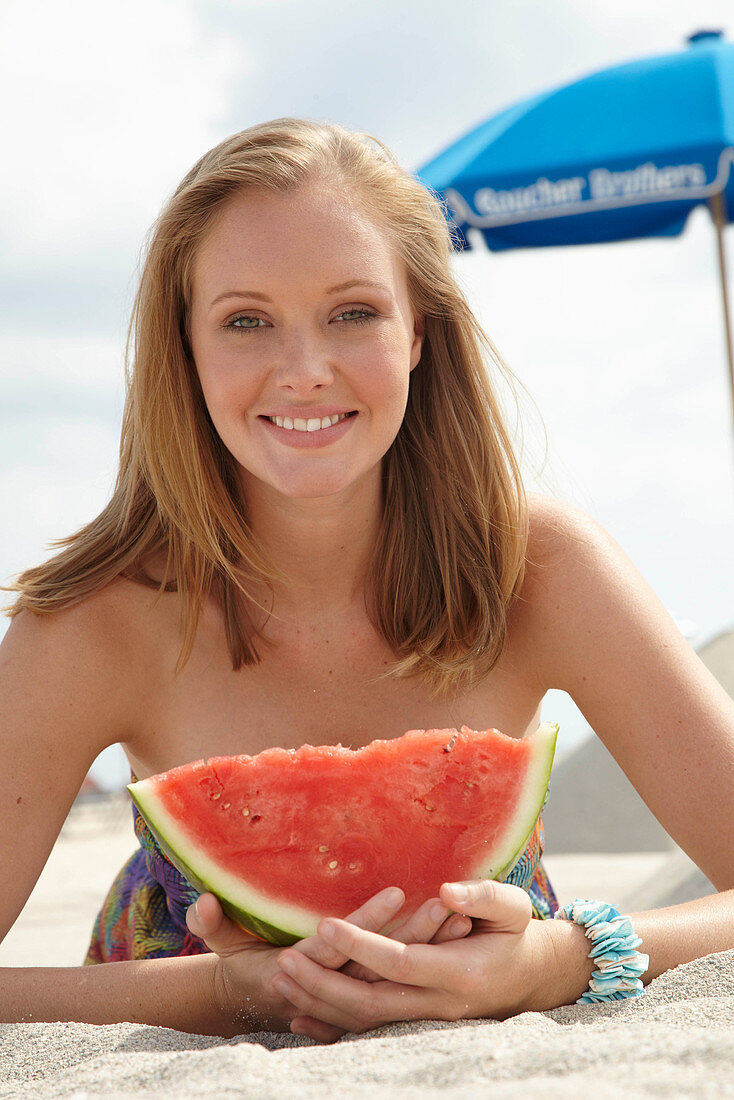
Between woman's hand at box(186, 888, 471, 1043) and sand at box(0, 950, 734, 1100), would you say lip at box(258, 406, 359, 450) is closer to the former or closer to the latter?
woman's hand at box(186, 888, 471, 1043)

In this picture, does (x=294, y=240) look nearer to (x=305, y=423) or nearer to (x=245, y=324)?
(x=245, y=324)

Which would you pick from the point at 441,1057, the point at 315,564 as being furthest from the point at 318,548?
the point at 441,1057

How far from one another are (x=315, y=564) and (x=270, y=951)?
1.04 m

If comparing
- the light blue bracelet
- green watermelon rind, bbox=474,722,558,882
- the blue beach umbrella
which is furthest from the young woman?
the blue beach umbrella

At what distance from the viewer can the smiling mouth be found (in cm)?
229

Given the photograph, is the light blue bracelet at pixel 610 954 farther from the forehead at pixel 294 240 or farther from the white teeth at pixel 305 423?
the forehead at pixel 294 240

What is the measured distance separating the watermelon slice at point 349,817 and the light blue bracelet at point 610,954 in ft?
0.74

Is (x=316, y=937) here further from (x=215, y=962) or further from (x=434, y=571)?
(x=434, y=571)

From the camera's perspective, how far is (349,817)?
1808 millimetres

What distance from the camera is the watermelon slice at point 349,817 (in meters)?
1.78

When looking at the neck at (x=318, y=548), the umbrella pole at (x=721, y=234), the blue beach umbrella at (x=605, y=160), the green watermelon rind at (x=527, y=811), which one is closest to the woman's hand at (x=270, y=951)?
the green watermelon rind at (x=527, y=811)

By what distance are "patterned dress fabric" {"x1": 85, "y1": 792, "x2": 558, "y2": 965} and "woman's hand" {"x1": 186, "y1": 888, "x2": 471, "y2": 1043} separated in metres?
0.65

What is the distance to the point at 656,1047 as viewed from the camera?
1234 millimetres

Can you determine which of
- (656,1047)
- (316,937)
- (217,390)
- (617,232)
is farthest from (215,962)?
(617,232)
